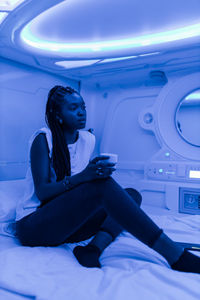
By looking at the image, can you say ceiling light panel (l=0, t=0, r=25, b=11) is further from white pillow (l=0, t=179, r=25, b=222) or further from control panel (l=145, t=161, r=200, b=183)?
control panel (l=145, t=161, r=200, b=183)

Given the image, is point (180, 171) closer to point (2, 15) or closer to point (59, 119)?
point (59, 119)

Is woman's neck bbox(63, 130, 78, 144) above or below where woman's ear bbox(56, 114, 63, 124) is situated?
below

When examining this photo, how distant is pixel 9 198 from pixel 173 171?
1.00 metres

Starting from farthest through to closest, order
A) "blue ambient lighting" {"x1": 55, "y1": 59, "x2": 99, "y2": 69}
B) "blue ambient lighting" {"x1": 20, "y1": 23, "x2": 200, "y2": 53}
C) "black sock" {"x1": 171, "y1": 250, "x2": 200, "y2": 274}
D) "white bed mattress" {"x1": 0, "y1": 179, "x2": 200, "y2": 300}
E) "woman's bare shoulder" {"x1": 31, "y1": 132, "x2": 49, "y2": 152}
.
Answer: "blue ambient lighting" {"x1": 55, "y1": 59, "x2": 99, "y2": 69}, "blue ambient lighting" {"x1": 20, "y1": 23, "x2": 200, "y2": 53}, "woman's bare shoulder" {"x1": 31, "y1": 132, "x2": 49, "y2": 152}, "black sock" {"x1": 171, "y1": 250, "x2": 200, "y2": 274}, "white bed mattress" {"x1": 0, "y1": 179, "x2": 200, "y2": 300}

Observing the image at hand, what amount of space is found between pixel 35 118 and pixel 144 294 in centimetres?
138

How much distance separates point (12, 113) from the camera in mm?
1644

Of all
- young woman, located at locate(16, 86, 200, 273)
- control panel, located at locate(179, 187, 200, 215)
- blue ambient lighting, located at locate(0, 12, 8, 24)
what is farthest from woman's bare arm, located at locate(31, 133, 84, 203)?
control panel, located at locate(179, 187, 200, 215)

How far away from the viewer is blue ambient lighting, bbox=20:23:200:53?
4.28 ft

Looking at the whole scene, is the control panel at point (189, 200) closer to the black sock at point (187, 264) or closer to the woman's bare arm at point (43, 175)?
the black sock at point (187, 264)

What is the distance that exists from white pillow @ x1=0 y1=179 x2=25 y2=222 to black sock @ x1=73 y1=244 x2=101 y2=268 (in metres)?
0.41

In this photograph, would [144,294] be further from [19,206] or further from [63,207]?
[19,206]

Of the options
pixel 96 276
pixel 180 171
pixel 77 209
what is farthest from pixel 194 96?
pixel 96 276

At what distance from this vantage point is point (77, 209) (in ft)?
3.05

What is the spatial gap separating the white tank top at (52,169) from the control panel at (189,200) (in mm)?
649
